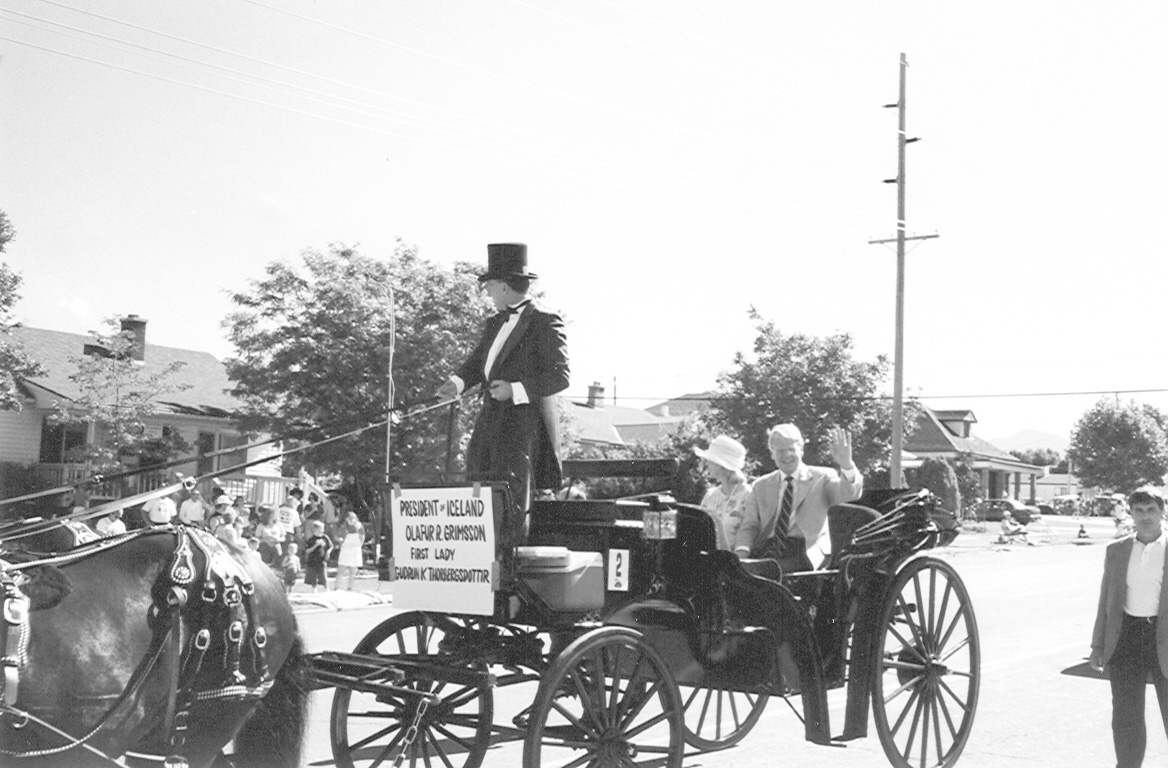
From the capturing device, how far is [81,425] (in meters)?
29.2

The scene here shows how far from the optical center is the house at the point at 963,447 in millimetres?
Result: 60531

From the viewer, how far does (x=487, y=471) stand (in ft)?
17.4

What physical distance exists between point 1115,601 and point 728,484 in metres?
2.27

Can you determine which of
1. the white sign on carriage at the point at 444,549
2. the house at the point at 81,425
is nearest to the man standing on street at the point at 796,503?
the white sign on carriage at the point at 444,549

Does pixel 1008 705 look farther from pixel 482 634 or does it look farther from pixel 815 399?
pixel 815 399

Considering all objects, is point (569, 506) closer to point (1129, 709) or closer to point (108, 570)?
point (108, 570)

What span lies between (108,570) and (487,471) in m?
1.72

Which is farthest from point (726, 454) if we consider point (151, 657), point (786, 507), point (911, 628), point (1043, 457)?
point (1043, 457)

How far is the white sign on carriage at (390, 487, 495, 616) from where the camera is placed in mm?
4895

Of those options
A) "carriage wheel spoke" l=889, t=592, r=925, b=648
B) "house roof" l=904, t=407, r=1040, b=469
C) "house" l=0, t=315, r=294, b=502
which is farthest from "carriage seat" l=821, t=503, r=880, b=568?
"house roof" l=904, t=407, r=1040, b=469

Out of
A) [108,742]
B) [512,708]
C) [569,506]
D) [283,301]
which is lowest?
[512,708]

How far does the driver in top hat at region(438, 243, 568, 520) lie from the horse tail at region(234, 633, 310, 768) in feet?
3.81

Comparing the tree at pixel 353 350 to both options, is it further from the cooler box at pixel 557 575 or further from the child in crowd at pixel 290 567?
the cooler box at pixel 557 575

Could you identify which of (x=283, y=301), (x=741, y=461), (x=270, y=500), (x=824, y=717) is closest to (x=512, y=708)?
(x=741, y=461)
